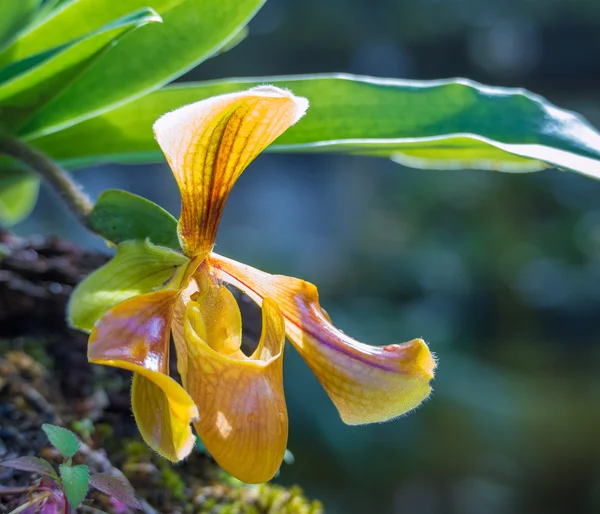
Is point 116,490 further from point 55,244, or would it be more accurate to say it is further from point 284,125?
point 55,244

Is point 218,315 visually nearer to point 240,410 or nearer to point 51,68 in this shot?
point 240,410

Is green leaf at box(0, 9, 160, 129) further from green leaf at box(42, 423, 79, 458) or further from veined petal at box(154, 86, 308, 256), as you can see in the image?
green leaf at box(42, 423, 79, 458)

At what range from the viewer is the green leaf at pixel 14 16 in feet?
2.10

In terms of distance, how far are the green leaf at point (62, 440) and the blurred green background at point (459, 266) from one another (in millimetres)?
1733

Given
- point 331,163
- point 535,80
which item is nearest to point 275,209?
point 331,163

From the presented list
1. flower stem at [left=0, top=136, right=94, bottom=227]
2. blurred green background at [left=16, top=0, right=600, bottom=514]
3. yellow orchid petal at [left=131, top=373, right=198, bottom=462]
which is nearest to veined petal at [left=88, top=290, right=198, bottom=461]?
yellow orchid petal at [left=131, top=373, right=198, bottom=462]

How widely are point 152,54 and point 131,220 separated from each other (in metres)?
0.18

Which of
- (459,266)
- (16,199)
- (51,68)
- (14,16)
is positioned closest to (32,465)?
(51,68)

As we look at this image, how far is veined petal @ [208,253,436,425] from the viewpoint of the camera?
0.46 m

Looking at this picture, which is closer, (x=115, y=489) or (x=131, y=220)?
(x=115, y=489)

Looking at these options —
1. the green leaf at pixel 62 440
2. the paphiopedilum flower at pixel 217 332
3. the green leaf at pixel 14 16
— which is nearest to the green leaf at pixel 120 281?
the paphiopedilum flower at pixel 217 332

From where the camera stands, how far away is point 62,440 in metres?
0.40

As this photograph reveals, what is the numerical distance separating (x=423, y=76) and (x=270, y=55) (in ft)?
2.45

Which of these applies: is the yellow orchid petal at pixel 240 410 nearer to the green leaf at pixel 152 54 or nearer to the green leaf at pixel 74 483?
the green leaf at pixel 74 483
